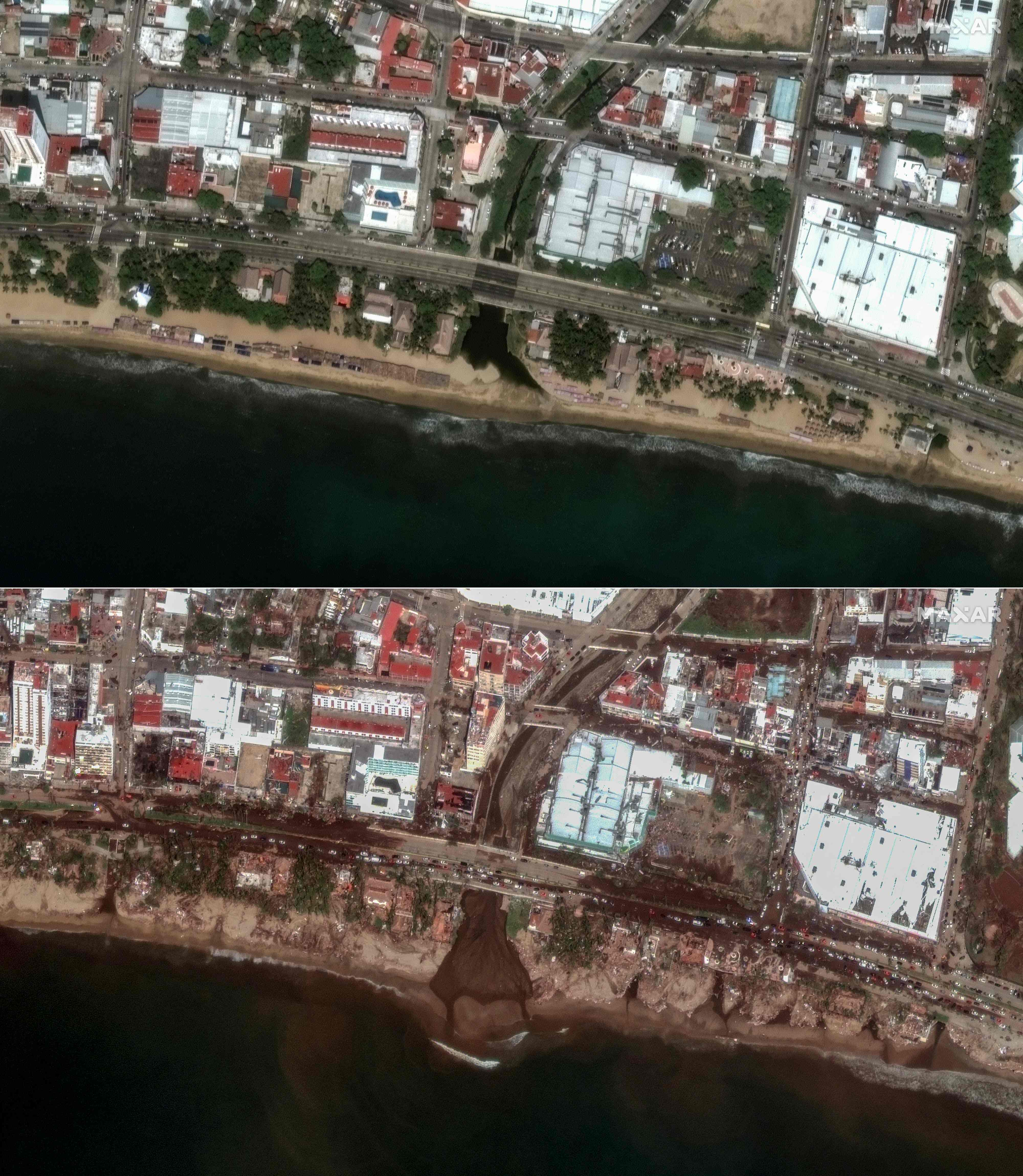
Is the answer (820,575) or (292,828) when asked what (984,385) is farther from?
(292,828)

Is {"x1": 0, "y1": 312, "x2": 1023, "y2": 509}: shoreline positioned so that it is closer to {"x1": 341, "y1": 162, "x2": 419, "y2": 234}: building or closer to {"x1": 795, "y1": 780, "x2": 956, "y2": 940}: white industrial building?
{"x1": 341, "y1": 162, "x2": 419, "y2": 234}: building

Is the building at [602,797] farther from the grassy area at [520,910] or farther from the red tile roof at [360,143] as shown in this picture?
the red tile roof at [360,143]

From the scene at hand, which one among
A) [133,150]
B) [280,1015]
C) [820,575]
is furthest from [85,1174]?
[133,150]

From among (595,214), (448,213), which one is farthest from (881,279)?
(448,213)

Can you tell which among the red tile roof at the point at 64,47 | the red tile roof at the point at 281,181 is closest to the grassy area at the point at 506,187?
the red tile roof at the point at 281,181

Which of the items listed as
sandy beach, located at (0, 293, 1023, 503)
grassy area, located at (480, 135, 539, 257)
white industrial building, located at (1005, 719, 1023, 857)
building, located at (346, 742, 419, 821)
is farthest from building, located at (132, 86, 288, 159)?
white industrial building, located at (1005, 719, 1023, 857)

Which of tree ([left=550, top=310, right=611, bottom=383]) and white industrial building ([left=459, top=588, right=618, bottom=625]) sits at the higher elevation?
tree ([left=550, top=310, right=611, bottom=383])
